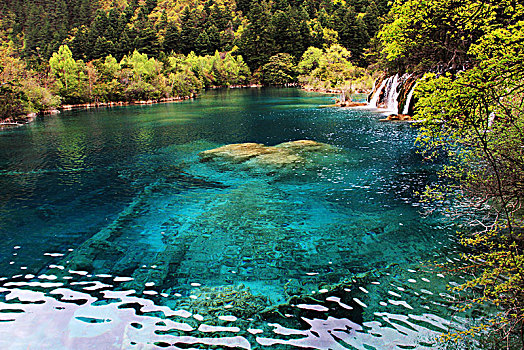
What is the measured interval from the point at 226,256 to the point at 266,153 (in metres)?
15.3

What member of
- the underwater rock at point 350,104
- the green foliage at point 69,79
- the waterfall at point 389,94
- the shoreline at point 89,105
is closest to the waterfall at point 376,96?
the waterfall at point 389,94

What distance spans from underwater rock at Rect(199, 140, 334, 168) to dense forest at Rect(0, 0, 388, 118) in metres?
50.2

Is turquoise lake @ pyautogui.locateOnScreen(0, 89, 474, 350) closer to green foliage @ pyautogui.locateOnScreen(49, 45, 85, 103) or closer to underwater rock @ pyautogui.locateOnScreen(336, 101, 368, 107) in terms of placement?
underwater rock @ pyautogui.locateOnScreen(336, 101, 368, 107)

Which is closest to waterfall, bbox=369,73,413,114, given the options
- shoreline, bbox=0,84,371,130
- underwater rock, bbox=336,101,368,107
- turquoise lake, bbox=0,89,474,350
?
underwater rock, bbox=336,101,368,107

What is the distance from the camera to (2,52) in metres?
52.9

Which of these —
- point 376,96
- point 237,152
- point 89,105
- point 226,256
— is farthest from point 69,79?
point 226,256

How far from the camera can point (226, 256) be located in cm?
1142

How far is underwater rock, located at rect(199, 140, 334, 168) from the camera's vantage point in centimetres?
2366

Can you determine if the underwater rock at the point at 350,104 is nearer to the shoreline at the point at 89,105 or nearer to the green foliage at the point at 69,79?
the shoreline at the point at 89,105

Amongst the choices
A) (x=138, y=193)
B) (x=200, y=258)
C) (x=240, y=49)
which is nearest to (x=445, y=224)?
(x=200, y=258)

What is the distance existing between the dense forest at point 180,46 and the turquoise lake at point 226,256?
56.3 metres

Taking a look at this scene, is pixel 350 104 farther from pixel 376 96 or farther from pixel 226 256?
pixel 226 256

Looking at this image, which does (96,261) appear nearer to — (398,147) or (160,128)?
(398,147)

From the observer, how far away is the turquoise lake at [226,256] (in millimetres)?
7930
